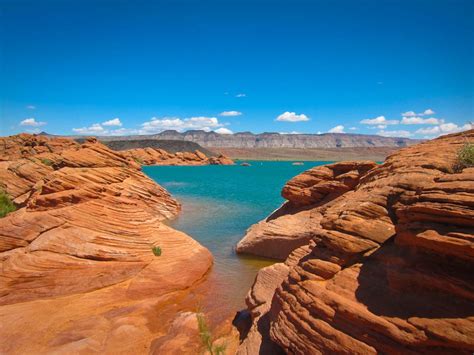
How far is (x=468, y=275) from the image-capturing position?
5.34 m

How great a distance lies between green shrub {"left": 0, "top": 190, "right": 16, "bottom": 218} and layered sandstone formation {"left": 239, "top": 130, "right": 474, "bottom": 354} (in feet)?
55.8

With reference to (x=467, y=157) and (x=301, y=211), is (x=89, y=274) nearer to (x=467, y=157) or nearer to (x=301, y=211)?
(x=301, y=211)

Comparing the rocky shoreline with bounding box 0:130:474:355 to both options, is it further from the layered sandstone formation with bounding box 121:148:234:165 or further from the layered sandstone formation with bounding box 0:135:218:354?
the layered sandstone formation with bounding box 121:148:234:165

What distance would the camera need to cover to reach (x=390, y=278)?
6.40 meters

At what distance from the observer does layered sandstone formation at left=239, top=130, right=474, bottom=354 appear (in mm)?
5324

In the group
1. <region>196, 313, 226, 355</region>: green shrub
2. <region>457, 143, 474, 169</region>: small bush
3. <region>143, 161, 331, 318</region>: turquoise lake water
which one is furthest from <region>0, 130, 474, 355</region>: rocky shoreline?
<region>196, 313, 226, 355</region>: green shrub

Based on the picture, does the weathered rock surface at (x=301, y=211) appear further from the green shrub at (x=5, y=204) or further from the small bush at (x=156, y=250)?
the green shrub at (x=5, y=204)

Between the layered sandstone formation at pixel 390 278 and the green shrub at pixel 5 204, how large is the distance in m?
17.0

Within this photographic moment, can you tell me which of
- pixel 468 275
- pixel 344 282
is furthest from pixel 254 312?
pixel 468 275

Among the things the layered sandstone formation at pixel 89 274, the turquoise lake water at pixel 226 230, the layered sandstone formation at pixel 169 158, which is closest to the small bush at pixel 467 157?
the turquoise lake water at pixel 226 230

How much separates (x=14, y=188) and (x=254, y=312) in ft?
70.3

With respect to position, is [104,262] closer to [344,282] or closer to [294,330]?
[294,330]

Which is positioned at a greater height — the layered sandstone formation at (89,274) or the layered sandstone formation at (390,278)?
the layered sandstone formation at (390,278)

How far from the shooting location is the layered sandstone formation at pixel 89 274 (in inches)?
361
